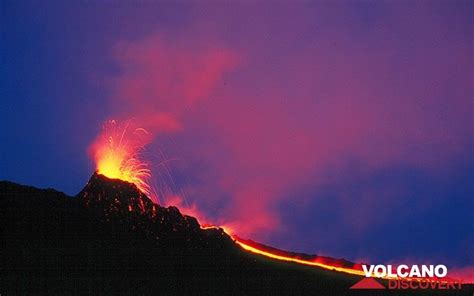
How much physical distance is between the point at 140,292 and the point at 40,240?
4.66 metres

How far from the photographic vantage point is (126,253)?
21.8m

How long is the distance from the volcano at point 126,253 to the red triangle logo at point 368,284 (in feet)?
1.29

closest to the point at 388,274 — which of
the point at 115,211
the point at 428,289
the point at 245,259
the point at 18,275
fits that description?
the point at 428,289

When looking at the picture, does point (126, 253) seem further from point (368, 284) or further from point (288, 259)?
point (368, 284)

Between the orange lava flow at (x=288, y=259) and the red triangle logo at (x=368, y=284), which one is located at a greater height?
the orange lava flow at (x=288, y=259)

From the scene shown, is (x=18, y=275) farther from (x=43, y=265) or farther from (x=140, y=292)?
(x=140, y=292)

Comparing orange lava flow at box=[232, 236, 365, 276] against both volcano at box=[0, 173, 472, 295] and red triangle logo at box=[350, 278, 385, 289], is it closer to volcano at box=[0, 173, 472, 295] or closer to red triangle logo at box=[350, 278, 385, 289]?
volcano at box=[0, 173, 472, 295]

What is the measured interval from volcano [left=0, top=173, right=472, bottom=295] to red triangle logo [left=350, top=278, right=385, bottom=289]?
393 millimetres

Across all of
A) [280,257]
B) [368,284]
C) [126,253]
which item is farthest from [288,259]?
[126,253]

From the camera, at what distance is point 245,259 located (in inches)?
888

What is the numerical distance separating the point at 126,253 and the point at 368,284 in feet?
26.3

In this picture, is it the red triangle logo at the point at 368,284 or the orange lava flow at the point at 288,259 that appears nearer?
the red triangle logo at the point at 368,284

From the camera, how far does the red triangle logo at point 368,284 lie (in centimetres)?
2086

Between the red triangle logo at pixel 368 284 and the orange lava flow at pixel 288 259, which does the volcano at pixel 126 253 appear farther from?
the red triangle logo at pixel 368 284
